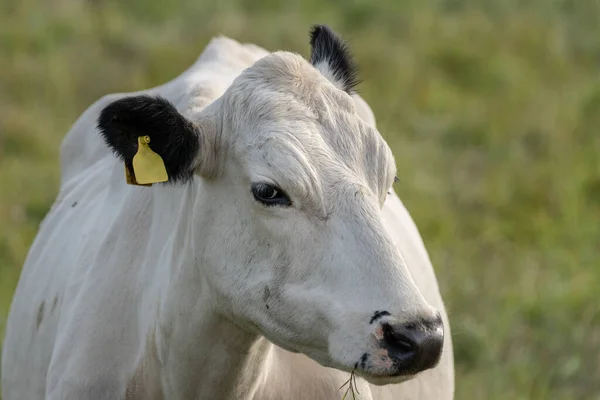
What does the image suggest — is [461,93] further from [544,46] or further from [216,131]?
[216,131]

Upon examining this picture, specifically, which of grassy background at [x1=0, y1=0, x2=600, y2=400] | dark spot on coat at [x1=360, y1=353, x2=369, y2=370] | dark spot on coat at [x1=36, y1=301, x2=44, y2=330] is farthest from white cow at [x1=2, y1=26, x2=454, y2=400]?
grassy background at [x1=0, y1=0, x2=600, y2=400]

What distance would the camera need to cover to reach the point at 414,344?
3412mm

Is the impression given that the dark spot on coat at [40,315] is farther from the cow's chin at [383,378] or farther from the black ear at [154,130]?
the cow's chin at [383,378]

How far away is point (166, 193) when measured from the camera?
436 cm

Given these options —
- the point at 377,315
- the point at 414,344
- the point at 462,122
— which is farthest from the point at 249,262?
the point at 462,122

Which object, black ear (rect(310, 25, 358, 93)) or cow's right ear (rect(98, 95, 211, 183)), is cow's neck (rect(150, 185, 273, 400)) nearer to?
cow's right ear (rect(98, 95, 211, 183))

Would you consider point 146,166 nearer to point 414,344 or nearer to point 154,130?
point 154,130

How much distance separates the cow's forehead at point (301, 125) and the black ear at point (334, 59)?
Answer: 1.18 feet

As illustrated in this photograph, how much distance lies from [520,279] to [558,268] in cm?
39

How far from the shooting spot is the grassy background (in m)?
7.41

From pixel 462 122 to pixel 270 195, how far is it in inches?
286

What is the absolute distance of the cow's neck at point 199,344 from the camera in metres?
4.01

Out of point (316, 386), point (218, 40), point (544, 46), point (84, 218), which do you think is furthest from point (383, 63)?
point (316, 386)

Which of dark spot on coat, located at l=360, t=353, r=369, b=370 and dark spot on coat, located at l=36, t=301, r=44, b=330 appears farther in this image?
dark spot on coat, located at l=36, t=301, r=44, b=330
